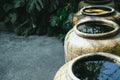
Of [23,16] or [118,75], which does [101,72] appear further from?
[23,16]

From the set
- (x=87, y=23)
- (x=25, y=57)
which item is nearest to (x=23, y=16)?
(x=25, y=57)

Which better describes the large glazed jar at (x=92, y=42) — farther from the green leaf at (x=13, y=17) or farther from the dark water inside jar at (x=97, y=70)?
the green leaf at (x=13, y=17)

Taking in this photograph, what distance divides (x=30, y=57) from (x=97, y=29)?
2.88 m

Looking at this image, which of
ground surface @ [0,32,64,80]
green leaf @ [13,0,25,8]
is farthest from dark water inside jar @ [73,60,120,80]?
green leaf @ [13,0,25,8]

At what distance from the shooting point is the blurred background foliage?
7.07m

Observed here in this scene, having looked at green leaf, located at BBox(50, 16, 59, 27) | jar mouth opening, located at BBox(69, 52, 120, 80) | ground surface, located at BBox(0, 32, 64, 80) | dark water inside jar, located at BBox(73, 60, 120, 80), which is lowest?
ground surface, located at BBox(0, 32, 64, 80)

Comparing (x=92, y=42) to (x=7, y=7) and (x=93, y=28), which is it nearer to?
(x=93, y=28)

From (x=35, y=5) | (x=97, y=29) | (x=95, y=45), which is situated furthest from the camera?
(x=35, y=5)

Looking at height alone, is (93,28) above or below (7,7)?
above

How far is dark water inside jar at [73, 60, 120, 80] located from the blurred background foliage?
4.19 m

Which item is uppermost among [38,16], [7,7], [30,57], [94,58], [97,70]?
[94,58]

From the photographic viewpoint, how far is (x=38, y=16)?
306 inches

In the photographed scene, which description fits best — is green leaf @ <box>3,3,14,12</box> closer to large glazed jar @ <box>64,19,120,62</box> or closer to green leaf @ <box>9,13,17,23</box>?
green leaf @ <box>9,13,17,23</box>

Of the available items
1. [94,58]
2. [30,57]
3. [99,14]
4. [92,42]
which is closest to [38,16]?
[30,57]
